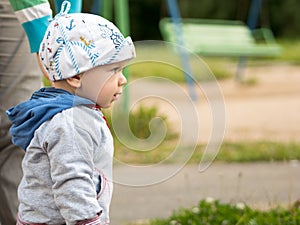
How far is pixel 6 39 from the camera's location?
3557 millimetres

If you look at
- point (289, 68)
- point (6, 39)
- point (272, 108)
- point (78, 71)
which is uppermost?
point (78, 71)

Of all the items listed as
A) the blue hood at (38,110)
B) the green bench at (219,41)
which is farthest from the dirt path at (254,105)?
the blue hood at (38,110)

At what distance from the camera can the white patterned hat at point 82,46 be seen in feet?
8.20

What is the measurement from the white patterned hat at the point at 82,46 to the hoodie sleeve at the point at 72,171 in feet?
0.56

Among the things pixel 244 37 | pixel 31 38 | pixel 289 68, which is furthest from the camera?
pixel 289 68

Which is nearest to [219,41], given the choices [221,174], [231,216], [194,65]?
[194,65]

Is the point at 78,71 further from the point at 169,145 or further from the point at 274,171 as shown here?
the point at 169,145

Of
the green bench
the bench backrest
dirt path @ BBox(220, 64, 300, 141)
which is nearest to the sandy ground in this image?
dirt path @ BBox(220, 64, 300, 141)

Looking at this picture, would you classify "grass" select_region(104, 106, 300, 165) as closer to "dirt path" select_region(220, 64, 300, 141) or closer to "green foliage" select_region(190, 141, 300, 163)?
"green foliage" select_region(190, 141, 300, 163)

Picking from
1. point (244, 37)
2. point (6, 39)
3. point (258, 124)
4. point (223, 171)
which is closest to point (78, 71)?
point (6, 39)

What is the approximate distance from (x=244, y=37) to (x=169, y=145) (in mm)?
6015

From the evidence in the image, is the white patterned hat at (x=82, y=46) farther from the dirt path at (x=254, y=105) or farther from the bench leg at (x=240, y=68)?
the bench leg at (x=240, y=68)

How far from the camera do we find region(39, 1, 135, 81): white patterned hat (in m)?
2.50

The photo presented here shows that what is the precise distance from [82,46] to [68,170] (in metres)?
0.37
